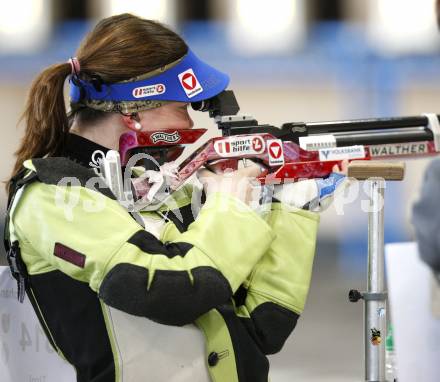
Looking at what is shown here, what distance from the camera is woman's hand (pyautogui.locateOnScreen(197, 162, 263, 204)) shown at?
165 centimetres

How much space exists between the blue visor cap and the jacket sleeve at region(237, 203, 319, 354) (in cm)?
Answer: 27

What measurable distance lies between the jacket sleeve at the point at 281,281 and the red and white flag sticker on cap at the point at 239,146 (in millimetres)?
168

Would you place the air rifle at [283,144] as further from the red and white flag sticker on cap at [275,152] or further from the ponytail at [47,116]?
the ponytail at [47,116]

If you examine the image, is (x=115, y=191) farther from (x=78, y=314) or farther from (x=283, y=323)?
(x=283, y=323)

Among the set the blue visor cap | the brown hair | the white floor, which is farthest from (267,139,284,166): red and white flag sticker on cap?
the white floor

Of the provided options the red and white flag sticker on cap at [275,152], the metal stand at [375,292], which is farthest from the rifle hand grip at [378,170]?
the red and white flag sticker on cap at [275,152]

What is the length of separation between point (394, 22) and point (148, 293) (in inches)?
133

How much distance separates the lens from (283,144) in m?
1.84

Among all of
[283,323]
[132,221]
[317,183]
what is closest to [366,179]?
[317,183]

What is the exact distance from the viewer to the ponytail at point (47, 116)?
168cm

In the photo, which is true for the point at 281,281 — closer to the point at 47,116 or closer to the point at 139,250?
the point at 139,250

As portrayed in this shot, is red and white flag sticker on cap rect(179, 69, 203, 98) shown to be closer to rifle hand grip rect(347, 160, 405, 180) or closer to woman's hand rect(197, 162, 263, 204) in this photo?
woman's hand rect(197, 162, 263, 204)

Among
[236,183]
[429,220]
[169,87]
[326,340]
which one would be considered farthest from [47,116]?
[326,340]

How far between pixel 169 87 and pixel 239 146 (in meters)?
0.18
